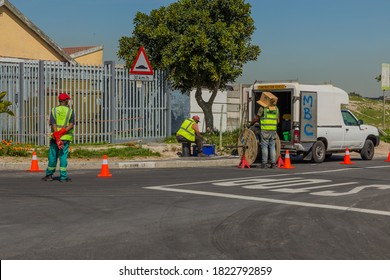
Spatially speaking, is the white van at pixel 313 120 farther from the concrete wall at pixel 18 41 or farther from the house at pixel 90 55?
the house at pixel 90 55

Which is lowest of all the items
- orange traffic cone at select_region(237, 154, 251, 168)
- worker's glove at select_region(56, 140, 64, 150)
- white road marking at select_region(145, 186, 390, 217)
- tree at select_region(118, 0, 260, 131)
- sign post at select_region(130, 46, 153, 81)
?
white road marking at select_region(145, 186, 390, 217)

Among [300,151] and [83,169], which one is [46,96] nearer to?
[83,169]

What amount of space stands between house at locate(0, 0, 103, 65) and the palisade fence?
26.3 feet

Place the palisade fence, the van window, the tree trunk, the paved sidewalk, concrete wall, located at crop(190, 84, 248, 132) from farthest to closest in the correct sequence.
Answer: concrete wall, located at crop(190, 84, 248, 132), the tree trunk, the van window, the palisade fence, the paved sidewalk

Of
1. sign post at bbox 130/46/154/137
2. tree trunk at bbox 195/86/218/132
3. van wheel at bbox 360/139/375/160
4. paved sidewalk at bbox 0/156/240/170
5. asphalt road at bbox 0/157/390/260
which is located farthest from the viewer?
tree trunk at bbox 195/86/218/132

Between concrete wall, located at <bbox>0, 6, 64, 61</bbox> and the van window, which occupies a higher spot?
concrete wall, located at <bbox>0, 6, 64, 61</bbox>

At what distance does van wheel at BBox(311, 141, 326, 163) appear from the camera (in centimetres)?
2028

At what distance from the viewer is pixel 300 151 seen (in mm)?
20109

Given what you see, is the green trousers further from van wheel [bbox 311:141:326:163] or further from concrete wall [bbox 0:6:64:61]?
concrete wall [bbox 0:6:64:61]

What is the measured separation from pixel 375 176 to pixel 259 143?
13.4 ft

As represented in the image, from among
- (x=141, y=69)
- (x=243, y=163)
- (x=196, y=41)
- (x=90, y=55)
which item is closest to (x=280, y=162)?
(x=243, y=163)

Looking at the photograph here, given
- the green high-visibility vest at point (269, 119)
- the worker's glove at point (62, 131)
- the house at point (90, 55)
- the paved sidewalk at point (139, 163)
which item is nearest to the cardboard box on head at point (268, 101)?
the green high-visibility vest at point (269, 119)

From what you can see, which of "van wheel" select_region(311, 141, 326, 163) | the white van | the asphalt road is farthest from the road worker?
"van wheel" select_region(311, 141, 326, 163)

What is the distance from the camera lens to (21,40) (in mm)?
31375
